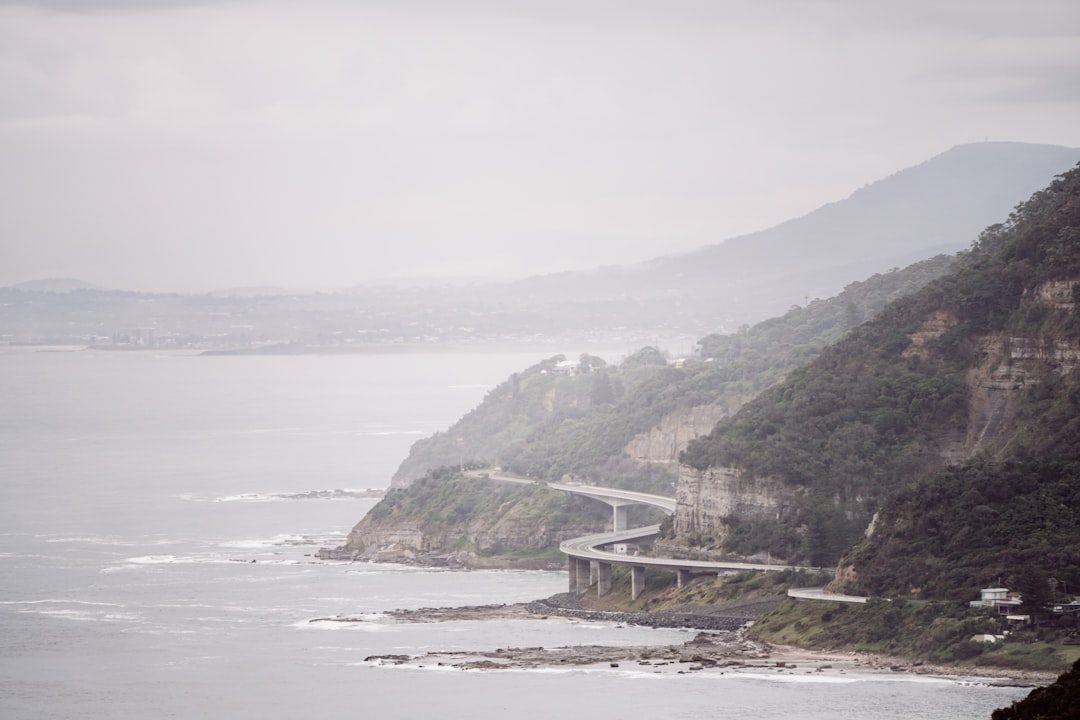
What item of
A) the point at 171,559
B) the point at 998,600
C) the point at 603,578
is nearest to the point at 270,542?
the point at 171,559

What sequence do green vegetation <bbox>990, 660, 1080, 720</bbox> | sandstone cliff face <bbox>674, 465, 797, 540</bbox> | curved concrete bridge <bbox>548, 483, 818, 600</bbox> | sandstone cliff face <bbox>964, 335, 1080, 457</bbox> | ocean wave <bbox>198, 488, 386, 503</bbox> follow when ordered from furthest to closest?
ocean wave <bbox>198, 488, 386, 503</bbox>
sandstone cliff face <bbox>674, 465, 797, 540</bbox>
curved concrete bridge <bbox>548, 483, 818, 600</bbox>
sandstone cliff face <bbox>964, 335, 1080, 457</bbox>
green vegetation <bbox>990, 660, 1080, 720</bbox>

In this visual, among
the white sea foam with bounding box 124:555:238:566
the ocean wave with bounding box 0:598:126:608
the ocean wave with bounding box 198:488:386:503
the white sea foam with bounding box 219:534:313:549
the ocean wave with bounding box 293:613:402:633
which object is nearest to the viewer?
the ocean wave with bounding box 293:613:402:633

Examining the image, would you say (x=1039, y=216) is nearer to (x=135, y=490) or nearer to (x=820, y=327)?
(x=820, y=327)

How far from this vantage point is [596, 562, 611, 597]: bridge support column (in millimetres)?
117062

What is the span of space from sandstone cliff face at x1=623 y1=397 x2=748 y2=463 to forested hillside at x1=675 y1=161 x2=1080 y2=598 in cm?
2996

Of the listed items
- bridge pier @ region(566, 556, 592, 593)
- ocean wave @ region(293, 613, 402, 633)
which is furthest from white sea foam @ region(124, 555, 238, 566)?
ocean wave @ region(293, 613, 402, 633)

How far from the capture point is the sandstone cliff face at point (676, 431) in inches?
6176

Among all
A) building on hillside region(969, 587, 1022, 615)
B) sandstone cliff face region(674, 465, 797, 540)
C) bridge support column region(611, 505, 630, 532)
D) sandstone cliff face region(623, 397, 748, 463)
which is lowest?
building on hillside region(969, 587, 1022, 615)

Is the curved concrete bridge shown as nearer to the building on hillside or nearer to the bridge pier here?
the bridge pier

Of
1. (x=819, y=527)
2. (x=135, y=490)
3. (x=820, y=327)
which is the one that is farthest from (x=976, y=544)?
(x=135, y=490)

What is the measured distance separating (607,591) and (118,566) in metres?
34.7

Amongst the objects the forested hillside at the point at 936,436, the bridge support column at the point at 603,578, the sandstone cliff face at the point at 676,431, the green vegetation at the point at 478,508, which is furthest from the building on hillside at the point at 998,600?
the sandstone cliff face at the point at 676,431

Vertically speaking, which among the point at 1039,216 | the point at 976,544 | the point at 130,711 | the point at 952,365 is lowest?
the point at 130,711

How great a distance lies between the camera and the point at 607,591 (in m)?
117
